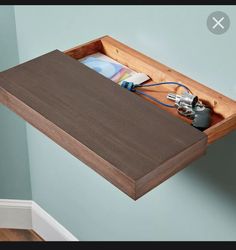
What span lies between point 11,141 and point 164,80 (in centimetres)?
90

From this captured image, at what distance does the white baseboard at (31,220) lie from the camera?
2.53m

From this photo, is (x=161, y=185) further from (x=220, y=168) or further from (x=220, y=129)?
(x=220, y=129)

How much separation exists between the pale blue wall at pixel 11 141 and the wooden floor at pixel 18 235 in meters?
0.16

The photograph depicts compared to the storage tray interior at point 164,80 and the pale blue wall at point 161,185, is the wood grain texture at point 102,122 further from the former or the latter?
the pale blue wall at point 161,185

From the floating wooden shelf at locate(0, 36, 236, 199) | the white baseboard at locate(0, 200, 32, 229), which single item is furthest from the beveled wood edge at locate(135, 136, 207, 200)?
the white baseboard at locate(0, 200, 32, 229)

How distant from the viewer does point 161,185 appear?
1.95m

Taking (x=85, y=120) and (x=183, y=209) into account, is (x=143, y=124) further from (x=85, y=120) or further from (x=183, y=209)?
(x=183, y=209)

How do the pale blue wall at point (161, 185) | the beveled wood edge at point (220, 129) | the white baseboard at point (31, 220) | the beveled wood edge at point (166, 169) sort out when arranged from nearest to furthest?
the beveled wood edge at point (166, 169) → the beveled wood edge at point (220, 129) → the pale blue wall at point (161, 185) → the white baseboard at point (31, 220)

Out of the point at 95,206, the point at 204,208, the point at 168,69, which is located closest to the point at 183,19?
the point at 168,69

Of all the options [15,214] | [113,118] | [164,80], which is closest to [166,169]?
[113,118]

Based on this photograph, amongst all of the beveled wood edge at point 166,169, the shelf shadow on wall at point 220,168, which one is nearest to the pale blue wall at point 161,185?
the shelf shadow on wall at point 220,168

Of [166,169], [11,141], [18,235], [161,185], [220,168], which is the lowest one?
[18,235]

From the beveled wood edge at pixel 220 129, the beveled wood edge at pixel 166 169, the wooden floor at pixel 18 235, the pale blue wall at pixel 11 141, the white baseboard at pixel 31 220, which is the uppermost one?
the beveled wood edge at pixel 220 129
